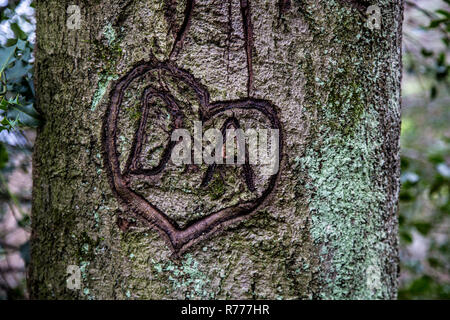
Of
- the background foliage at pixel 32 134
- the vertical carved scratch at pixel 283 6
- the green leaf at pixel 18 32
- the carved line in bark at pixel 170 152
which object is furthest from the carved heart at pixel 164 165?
the green leaf at pixel 18 32

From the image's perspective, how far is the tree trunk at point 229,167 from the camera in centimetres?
90

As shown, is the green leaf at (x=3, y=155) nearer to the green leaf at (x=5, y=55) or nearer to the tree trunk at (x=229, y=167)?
the green leaf at (x=5, y=55)

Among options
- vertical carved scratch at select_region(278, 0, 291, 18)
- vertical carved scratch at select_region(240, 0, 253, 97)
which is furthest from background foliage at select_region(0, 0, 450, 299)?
vertical carved scratch at select_region(278, 0, 291, 18)

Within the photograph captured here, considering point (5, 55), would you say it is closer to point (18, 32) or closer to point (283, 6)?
point (18, 32)

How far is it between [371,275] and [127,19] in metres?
0.93

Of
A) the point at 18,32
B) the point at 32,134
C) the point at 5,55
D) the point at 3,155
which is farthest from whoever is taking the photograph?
the point at 32,134

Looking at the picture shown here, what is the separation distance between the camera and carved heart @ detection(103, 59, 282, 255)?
2.98 feet

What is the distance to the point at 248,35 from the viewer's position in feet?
2.98

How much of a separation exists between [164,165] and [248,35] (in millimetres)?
395

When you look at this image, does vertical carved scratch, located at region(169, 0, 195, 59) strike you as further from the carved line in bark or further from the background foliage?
the background foliage

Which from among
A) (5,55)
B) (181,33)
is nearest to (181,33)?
(181,33)

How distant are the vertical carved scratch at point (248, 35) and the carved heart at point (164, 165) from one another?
0.14 ft
